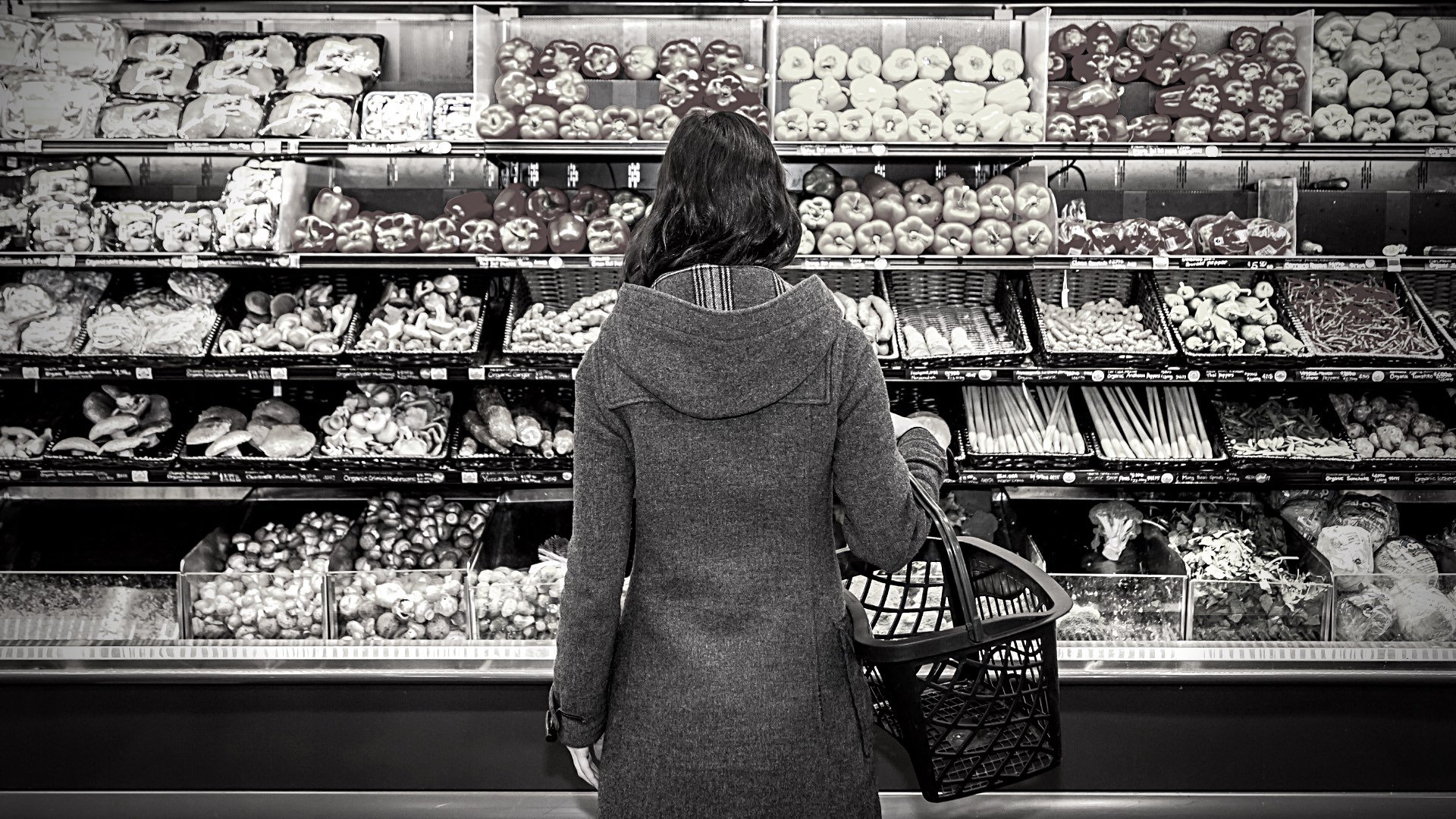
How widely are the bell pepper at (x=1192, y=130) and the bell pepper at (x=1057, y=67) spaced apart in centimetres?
45

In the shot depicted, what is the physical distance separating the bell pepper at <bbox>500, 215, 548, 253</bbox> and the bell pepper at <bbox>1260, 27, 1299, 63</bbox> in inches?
105

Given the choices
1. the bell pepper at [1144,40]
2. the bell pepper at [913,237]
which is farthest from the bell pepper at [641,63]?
the bell pepper at [1144,40]

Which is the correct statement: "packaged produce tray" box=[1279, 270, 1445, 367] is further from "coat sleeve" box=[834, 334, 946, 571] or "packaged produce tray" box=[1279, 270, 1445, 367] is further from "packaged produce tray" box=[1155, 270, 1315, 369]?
"coat sleeve" box=[834, 334, 946, 571]

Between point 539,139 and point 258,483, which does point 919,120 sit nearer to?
point 539,139

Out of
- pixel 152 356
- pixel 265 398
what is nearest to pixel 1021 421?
pixel 265 398

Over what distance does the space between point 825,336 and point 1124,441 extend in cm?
235

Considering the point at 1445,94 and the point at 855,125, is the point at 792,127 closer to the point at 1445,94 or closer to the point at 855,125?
the point at 855,125

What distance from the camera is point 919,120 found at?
11.6ft

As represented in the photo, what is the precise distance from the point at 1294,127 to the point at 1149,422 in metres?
1.11

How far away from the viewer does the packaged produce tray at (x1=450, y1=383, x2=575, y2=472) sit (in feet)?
11.5

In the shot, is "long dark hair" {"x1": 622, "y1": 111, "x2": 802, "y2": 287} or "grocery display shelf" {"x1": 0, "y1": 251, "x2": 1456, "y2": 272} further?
"grocery display shelf" {"x1": 0, "y1": 251, "x2": 1456, "y2": 272}

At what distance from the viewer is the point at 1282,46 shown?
145 inches

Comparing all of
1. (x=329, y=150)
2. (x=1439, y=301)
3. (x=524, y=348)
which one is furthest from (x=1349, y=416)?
(x=329, y=150)

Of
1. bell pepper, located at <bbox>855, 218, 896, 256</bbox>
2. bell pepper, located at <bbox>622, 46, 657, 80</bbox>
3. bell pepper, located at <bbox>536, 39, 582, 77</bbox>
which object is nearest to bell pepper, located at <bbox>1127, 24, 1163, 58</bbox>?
bell pepper, located at <bbox>855, 218, 896, 256</bbox>
